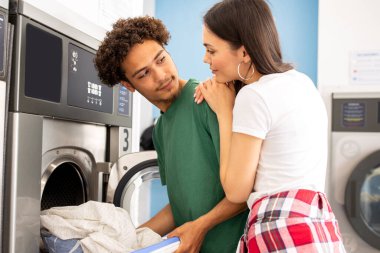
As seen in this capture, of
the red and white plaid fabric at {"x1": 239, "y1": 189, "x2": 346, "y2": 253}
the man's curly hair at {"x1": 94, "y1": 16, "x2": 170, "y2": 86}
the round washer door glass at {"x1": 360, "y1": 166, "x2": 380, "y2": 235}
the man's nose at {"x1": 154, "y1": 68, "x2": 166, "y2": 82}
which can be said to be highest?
the man's curly hair at {"x1": 94, "y1": 16, "x2": 170, "y2": 86}

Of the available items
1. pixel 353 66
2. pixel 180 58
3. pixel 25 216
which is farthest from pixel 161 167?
pixel 180 58

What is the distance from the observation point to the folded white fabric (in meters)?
1.02

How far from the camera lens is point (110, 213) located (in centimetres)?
111

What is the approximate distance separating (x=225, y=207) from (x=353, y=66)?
1.70m

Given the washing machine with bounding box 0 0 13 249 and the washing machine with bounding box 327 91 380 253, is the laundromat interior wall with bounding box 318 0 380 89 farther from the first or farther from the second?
the washing machine with bounding box 0 0 13 249

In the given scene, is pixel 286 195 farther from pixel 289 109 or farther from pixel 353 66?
pixel 353 66

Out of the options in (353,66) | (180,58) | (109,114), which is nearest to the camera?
(109,114)

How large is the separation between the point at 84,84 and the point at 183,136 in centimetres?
41

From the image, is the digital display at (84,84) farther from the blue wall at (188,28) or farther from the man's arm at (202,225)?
the blue wall at (188,28)

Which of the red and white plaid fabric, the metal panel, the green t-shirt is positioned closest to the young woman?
the red and white plaid fabric

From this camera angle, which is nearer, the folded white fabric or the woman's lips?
the folded white fabric

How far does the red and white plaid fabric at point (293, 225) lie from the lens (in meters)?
0.92

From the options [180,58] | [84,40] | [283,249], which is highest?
[180,58]

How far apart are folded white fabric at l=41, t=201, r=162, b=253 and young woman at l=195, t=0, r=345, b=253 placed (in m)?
0.29
